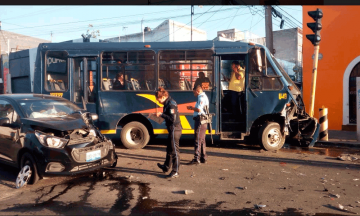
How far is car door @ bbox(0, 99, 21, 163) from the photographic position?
5.94 meters

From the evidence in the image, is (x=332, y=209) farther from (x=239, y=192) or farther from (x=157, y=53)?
(x=157, y=53)

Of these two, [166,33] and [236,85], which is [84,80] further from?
[166,33]

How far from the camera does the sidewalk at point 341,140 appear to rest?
10.1m

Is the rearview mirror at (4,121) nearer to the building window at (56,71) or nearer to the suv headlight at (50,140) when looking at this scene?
the suv headlight at (50,140)

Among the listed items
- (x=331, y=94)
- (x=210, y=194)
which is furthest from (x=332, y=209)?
(x=331, y=94)

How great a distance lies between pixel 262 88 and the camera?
891 cm

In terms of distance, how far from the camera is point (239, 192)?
17.7ft

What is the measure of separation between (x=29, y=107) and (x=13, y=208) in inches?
90.4

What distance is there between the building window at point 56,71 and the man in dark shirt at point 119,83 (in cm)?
149

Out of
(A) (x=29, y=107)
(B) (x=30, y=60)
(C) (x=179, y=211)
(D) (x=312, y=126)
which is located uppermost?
(B) (x=30, y=60)

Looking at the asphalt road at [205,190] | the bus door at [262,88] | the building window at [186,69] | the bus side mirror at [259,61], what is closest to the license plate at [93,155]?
the asphalt road at [205,190]

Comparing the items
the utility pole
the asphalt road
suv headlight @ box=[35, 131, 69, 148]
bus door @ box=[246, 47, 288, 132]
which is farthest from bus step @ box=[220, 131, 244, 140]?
the utility pole

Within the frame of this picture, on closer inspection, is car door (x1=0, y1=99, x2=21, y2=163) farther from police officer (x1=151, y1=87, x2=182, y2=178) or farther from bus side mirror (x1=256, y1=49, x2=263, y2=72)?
bus side mirror (x1=256, y1=49, x2=263, y2=72)

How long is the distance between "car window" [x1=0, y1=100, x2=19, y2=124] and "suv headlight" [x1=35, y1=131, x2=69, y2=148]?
786mm
